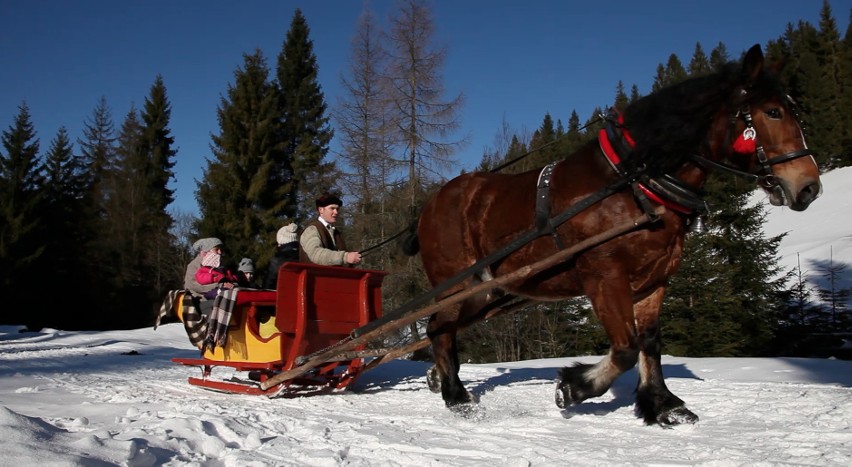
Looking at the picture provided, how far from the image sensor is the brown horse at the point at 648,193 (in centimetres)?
353

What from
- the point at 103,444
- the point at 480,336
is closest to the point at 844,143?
the point at 480,336

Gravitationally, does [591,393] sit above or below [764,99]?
below

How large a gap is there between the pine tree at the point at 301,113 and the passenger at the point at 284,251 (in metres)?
21.8

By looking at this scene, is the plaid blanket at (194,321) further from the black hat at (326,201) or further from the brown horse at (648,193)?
the brown horse at (648,193)

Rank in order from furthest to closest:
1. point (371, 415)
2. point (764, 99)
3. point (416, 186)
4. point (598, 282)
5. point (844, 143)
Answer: point (844, 143)
point (416, 186)
point (371, 415)
point (598, 282)
point (764, 99)

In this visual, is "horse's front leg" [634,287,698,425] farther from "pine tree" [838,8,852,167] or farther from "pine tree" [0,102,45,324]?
"pine tree" [838,8,852,167]

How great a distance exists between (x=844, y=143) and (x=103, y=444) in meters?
47.6

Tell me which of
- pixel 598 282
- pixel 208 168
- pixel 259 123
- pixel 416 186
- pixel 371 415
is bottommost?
pixel 371 415

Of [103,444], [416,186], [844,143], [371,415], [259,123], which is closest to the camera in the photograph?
[103,444]

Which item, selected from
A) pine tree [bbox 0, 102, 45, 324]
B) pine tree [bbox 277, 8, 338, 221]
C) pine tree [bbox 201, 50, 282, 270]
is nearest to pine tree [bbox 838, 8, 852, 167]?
pine tree [bbox 277, 8, 338, 221]

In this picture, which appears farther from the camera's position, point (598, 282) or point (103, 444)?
point (598, 282)

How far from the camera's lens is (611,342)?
374 cm

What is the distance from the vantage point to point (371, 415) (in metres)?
4.37

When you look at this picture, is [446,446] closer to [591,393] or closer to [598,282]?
[591,393]
